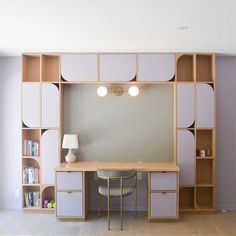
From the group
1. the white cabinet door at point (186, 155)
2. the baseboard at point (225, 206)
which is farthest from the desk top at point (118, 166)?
the baseboard at point (225, 206)

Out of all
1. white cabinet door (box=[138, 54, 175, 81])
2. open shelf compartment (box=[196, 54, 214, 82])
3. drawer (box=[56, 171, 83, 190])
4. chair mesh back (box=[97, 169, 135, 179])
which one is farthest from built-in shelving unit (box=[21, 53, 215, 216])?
chair mesh back (box=[97, 169, 135, 179])

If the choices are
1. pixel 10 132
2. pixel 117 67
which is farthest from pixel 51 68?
pixel 10 132

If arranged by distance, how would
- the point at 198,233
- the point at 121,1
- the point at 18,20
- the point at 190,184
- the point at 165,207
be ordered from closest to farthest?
the point at 121,1 < the point at 18,20 < the point at 198,233 < the point at 165,207 < the point at 190,184

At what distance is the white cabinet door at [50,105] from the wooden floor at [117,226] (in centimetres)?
137

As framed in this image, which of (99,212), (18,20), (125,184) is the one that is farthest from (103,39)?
(99,212)

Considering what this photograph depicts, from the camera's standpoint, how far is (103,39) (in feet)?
12.0

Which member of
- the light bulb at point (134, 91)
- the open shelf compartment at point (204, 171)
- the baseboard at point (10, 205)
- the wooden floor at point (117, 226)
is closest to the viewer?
the wooden floor at point (117, 226)

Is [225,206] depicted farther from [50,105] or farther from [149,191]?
[50,105]

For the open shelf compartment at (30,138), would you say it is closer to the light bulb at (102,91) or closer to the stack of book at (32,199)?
the stack of book at (32,199)

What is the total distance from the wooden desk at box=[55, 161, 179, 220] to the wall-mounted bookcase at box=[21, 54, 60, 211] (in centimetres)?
41

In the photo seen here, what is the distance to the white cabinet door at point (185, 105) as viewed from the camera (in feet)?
14.0

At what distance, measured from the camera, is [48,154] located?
14.2 feet

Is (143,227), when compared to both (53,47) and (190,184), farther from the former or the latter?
(53,47)

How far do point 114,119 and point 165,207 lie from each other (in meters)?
1.50
